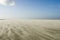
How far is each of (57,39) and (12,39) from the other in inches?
31.2

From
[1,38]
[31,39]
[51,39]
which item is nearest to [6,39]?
[1,38]

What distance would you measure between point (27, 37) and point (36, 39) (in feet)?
0.58

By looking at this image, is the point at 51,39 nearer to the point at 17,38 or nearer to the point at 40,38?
the point at 40,38

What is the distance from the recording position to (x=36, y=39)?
192cm

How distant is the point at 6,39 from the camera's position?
188cm

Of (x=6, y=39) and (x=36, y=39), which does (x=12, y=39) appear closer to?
(x=6, y=39)

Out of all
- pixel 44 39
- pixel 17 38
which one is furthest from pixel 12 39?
pixel 44 39

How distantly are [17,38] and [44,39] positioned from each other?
1.61 feet

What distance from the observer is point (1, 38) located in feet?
6.30

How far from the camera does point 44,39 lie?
1.93 m

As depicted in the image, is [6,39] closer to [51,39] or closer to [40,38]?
[40,38]

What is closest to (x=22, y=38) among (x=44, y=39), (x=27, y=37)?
(x=27, y=37)

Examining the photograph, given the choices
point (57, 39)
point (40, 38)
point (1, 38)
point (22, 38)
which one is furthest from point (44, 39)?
point (1, 38)

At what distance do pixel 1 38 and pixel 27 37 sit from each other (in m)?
0.46
